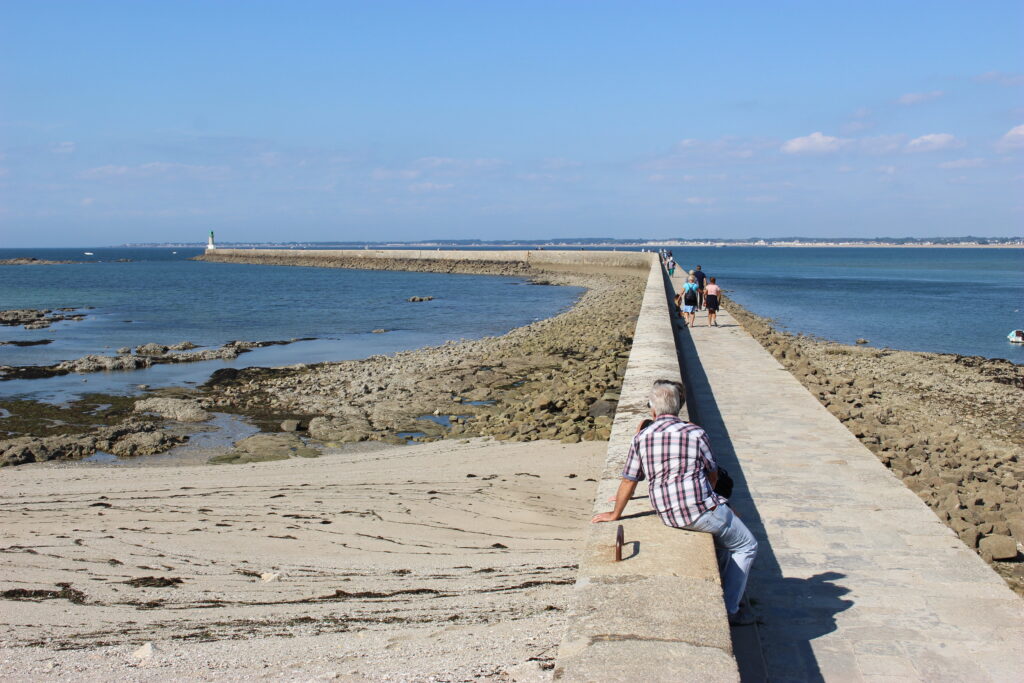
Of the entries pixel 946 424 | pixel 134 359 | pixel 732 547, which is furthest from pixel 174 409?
pixel 946 424

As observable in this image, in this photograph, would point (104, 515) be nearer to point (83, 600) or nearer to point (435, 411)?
point (83, 600)

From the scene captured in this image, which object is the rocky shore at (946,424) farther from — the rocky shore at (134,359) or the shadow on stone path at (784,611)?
the rocky shore at (134,359)

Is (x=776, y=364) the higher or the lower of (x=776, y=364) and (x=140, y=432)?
the higher

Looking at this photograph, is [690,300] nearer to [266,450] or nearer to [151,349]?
[266,450]

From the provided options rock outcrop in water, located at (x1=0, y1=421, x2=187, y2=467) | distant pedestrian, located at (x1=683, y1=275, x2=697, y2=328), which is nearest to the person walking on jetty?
rock outcrop in water, located at (x1=0, y1=421, x2=187, y2=467)

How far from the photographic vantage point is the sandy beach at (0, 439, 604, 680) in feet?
13.0

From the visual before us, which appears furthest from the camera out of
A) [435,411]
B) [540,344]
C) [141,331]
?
[141,331]

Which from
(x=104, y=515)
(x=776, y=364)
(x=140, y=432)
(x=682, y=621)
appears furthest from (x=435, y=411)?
(x=682, y=621)

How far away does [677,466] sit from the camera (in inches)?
146

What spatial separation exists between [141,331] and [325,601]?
23.0 m

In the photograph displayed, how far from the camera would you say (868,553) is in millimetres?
4844

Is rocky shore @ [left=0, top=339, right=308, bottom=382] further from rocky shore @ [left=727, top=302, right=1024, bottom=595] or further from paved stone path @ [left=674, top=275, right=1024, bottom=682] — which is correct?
paved stone path @ [left=674, top=275, right=1024, bottom=682]

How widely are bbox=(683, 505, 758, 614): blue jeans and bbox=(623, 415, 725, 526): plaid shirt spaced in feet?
0.18

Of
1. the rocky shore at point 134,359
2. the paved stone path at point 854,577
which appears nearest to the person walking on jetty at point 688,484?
the paved stone path at point 854,577
